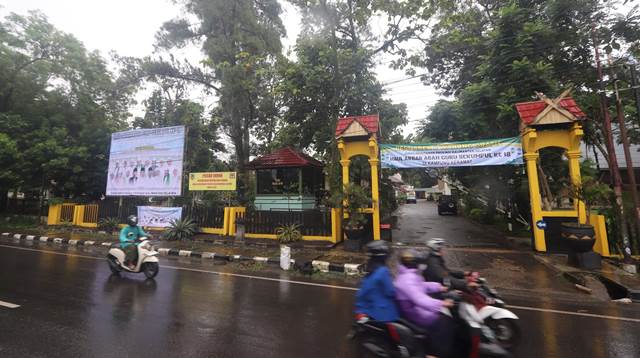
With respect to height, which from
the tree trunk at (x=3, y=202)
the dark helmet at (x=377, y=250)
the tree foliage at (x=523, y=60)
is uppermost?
the tree foliage at (x=523, y=60)

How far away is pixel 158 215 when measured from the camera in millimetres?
13664

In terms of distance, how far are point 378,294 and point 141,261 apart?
6.29 m

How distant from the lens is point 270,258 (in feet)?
29.5

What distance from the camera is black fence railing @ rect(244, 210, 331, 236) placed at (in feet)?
37.3

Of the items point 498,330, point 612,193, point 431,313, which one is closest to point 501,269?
point 612,193

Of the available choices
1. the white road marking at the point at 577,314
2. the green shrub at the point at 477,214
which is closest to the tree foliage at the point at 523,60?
the green shrub at the point at 477,214

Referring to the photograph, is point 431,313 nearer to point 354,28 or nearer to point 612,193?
point 612,193

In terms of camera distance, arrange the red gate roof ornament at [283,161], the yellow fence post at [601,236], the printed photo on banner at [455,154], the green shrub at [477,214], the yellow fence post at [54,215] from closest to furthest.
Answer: the yellow fence post at [601,236]
the printed photo on banner at [455,154]
the red gate roof ornament at [283,161]
the yellow fence post at [54,215]
the green shrub at [477,214]

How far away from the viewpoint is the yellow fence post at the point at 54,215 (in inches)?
647

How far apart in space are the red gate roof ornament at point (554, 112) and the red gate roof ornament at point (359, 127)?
15.6ft

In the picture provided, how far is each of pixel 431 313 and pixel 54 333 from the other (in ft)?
15.7

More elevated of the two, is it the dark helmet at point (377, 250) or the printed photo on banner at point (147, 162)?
the printed photo on banner at point (147, 162)

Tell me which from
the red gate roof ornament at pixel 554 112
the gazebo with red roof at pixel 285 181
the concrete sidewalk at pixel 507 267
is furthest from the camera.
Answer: the gazebo with red roof at pixel 285 181

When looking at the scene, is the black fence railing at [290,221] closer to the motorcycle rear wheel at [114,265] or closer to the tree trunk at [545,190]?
the motorcycle rear wheel at [114,265]
